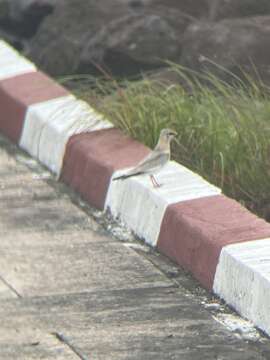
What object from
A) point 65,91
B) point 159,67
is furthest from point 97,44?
point 65,91

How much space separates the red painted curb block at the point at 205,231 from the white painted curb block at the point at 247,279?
67 millimetres

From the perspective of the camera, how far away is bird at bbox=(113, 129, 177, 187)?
6.97 metres

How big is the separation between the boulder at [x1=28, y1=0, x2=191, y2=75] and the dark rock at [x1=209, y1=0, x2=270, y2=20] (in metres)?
0.24

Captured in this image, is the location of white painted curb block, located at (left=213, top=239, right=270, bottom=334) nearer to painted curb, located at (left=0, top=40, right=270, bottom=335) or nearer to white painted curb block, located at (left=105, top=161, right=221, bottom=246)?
painted curb, located at (left=0, top=40, right=270, bottom=335)

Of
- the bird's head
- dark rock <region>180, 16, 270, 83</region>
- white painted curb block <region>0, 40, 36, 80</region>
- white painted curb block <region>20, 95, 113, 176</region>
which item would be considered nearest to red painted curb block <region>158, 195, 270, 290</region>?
the bird's head

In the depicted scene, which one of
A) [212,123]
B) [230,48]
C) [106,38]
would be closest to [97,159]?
[212,123]

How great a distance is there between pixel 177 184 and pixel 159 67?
8.31 feet

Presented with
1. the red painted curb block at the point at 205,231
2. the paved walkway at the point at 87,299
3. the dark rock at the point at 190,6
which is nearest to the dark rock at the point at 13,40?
the dark rock at the point at 190,6

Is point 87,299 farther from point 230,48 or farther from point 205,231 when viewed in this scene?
point 230,48

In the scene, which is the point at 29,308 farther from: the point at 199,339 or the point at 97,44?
the point at 97,44

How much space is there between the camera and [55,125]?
8.14 m

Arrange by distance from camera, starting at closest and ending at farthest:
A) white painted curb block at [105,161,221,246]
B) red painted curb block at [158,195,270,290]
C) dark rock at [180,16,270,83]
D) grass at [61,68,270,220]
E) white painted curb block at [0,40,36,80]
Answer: red painted curb block at [158,195,270,290] → white painted curb block at [105,161,221,246] → grass at [61,68,270,220] → dark rock at [180,16,270,83] → white painted curb block at [0,40,36,80]

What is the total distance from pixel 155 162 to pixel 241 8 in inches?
123

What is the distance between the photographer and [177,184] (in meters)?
7.09
